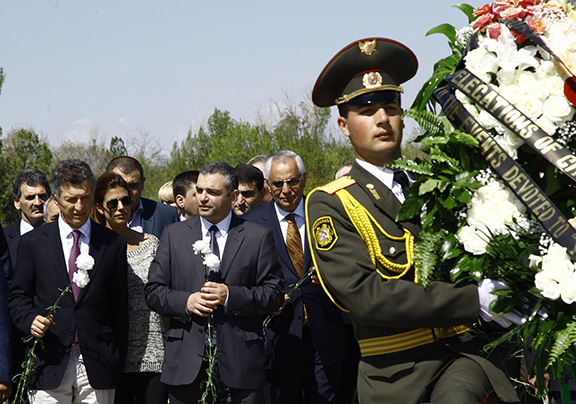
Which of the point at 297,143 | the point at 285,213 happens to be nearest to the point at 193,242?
the point at 285,213

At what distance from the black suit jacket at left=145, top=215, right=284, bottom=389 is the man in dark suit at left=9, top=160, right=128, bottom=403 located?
33 cm

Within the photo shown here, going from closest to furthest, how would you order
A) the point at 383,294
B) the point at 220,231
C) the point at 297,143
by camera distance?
the point at 383,294, the point at 220,231, the point at 297,143

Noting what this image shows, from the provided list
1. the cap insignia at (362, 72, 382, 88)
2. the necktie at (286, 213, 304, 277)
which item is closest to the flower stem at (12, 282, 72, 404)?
the necktie at (286, 213, 304, 277)

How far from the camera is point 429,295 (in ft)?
10.4

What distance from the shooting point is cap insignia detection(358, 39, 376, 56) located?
3794mm

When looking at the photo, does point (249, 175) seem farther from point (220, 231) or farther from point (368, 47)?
point (368, 47)

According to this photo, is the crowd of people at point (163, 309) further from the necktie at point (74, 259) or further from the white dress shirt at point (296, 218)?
the white dress shirt at point (296, 218)

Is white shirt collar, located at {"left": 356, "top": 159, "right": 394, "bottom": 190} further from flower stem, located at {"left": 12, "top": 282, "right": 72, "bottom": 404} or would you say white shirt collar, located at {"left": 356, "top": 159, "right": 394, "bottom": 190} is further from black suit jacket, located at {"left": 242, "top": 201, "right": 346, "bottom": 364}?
black suit jacket, located at {"left": 242, "top": 201, "right": 346, "bottom": 364}

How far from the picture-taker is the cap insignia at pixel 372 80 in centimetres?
370

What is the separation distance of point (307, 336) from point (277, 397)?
55 centimetres

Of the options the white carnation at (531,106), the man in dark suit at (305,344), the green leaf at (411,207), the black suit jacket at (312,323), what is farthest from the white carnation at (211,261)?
the white carnation at (531,106)

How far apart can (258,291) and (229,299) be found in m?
0.24

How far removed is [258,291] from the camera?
5320mm

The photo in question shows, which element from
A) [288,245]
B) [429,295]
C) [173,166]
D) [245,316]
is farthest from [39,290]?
[173,166]
